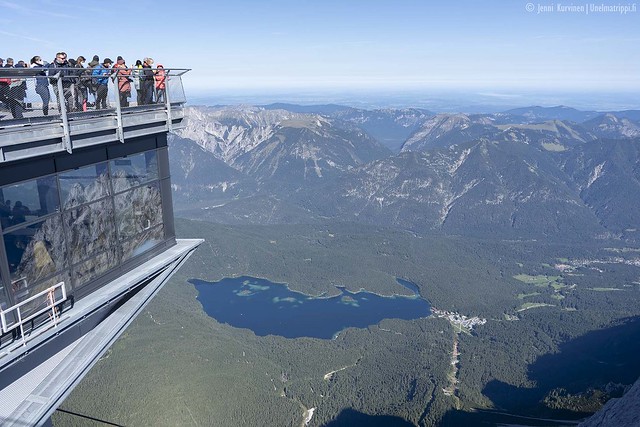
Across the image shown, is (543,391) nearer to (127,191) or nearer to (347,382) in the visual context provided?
(347,382)

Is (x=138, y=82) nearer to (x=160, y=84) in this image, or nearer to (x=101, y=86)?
(x=160, y=84)

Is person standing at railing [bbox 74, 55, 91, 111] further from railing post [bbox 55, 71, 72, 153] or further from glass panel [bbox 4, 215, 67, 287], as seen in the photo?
glass panel [bbox 4, 215, 67, 287]

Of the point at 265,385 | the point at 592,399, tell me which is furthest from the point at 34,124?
the point at 265,385

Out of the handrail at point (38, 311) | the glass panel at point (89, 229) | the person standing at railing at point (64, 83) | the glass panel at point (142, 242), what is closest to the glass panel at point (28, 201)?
the glass panel at point (89, 229)

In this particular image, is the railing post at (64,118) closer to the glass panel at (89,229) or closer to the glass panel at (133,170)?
the glass panel at (89,229)

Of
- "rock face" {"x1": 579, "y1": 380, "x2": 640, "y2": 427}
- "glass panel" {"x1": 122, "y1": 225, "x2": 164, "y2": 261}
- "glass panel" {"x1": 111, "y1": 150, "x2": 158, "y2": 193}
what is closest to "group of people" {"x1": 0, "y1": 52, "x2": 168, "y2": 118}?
"glass panel" {"x1": 111, "y1": 150, "x2": 158, "y2": 193}

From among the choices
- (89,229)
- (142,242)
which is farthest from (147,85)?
(142,242)
